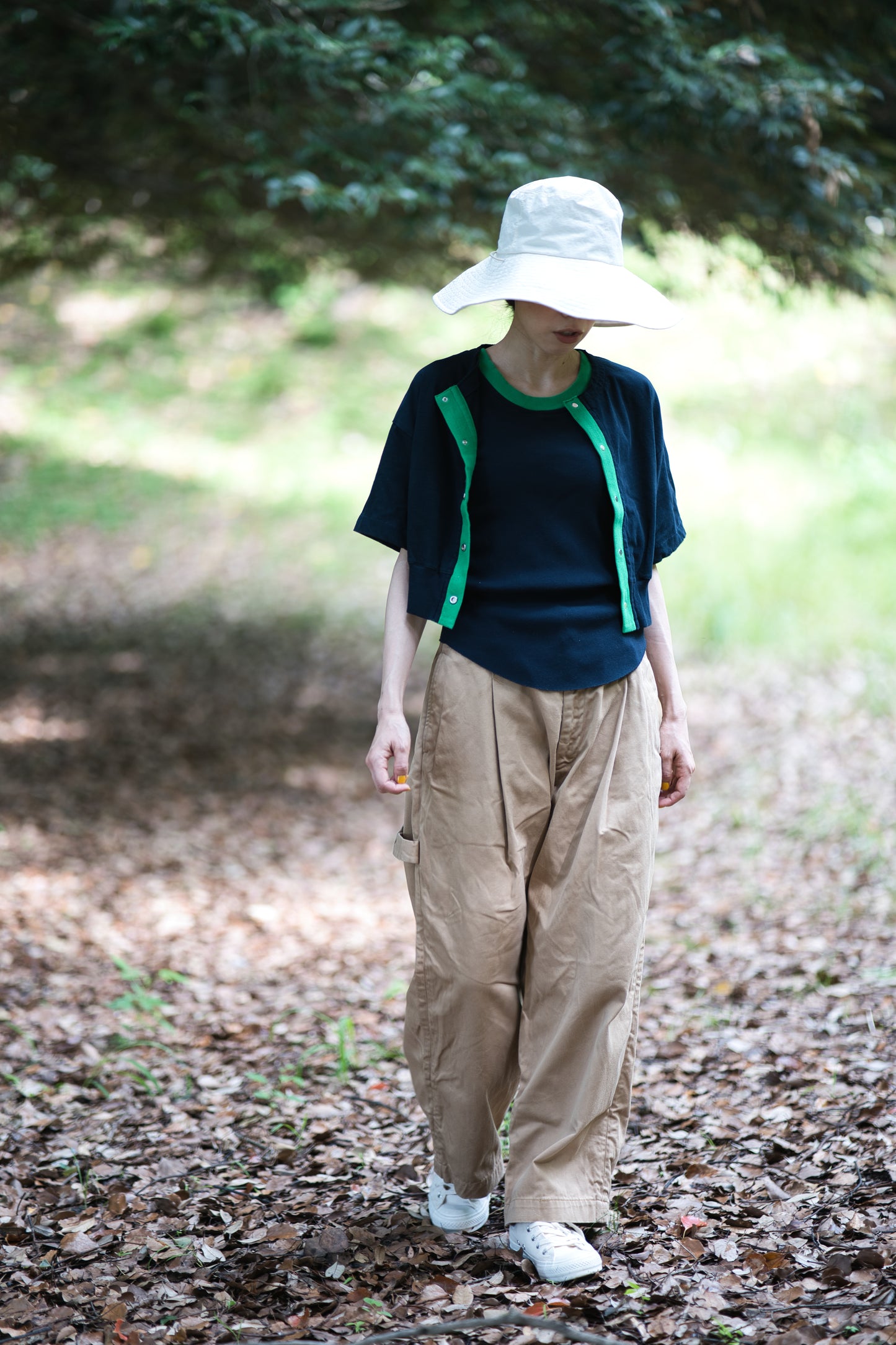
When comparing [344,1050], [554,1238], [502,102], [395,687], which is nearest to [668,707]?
[395,687]

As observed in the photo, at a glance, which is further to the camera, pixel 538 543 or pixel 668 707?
pixel 668 707

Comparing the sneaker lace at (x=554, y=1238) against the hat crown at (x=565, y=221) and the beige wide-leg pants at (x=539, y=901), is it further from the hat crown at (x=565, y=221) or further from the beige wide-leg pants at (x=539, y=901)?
the hat crown at (x=565, y=221)

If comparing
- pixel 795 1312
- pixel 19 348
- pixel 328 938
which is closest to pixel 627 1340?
pixel 795 1312

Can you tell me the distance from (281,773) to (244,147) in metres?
3.16

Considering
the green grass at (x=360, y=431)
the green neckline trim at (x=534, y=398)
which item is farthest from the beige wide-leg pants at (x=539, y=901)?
the green grass at (x=360, y=431)

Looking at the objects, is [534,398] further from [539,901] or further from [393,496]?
[539,901]

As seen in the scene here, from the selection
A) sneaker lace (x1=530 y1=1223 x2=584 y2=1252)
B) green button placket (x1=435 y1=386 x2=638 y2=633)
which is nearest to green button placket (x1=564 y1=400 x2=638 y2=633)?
green button placket (x1=435 y1=386 x2=638 y2=633)

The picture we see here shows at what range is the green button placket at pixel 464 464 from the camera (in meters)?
2.25

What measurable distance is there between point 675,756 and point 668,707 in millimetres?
102

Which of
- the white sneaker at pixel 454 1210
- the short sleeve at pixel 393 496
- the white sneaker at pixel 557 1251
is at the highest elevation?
the short sleeve at pixel 393 496

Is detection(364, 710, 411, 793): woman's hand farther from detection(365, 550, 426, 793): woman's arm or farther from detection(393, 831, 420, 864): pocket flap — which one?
detection(393, 831, 420, 864): pocket flap

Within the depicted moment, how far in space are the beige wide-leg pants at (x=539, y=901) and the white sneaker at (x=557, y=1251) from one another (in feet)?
0.19

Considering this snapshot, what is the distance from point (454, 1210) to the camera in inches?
98.1

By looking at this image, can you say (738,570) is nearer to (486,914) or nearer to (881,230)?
(881,230)
